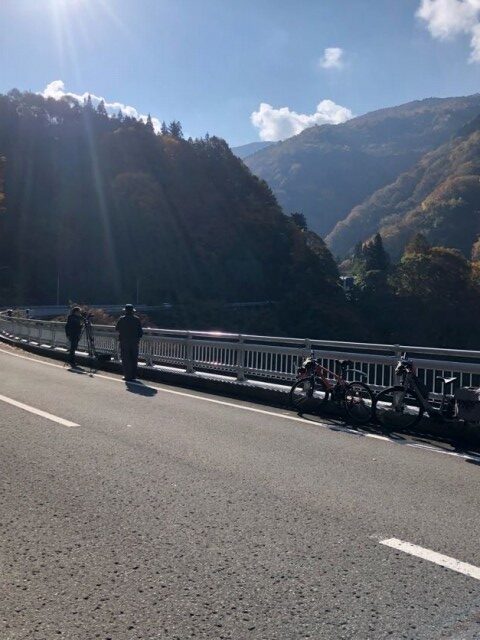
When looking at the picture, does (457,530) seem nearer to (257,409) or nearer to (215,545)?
(215,545)

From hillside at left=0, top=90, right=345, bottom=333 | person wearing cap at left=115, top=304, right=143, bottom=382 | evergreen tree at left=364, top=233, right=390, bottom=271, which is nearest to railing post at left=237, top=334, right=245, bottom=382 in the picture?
person wearing cap at left=115, top=304, right=143, bottom=382

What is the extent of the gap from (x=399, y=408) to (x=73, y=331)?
39.6 feet

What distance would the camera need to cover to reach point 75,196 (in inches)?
4141

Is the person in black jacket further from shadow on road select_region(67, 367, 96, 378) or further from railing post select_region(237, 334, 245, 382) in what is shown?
railing post select_region(237, 334, 245, 382)

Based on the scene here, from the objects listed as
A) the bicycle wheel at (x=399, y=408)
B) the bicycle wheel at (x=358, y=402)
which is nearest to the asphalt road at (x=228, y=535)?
the bicycle wheel at (x=399, y=408)

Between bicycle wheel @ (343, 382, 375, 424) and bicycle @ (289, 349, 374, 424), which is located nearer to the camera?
bicycle wheel @ (343, 382, 375, 424)

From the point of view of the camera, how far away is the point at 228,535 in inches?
179

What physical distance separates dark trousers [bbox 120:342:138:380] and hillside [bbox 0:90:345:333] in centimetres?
6647

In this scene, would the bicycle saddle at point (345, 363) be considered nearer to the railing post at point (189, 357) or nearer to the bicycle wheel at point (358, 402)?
the bicycle wheel at point (358, 402)

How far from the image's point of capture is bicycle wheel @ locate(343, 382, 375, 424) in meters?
9.52

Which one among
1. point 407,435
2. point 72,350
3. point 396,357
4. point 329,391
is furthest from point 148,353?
point 407,435

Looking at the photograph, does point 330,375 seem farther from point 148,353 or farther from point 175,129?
point 175,129

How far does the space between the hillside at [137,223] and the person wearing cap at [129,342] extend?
66.3 m

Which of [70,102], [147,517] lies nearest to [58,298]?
[70,102]
